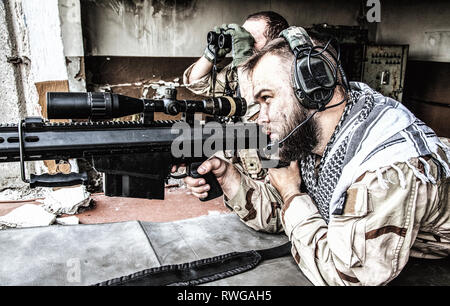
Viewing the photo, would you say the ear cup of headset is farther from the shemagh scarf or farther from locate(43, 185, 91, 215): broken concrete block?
locate(43, 185, 91, 215): broken concrete block

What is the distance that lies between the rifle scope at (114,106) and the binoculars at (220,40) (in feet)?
4.13

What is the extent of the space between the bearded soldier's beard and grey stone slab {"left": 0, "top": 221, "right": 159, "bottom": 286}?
0.84 m

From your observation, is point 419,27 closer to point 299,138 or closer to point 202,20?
point 202,20

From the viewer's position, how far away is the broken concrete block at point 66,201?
2.79 m

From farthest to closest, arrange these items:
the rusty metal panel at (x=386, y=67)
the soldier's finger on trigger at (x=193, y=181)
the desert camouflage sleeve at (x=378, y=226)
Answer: the rusty metal panel at (x=386, y=67), the soldier's finger on trigger at (x=193, y=181), the desert camouflage sleeve at (x=378, y=226)

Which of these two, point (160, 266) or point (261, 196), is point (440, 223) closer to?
point (261, 196)

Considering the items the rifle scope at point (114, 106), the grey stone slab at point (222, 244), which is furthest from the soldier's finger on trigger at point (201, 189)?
the rifle scope at point (114, 106)

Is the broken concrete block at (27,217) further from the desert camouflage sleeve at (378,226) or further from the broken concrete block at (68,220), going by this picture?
the desert camouflage sleeve at (378,226)

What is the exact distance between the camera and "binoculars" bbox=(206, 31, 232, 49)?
Result: 296cm

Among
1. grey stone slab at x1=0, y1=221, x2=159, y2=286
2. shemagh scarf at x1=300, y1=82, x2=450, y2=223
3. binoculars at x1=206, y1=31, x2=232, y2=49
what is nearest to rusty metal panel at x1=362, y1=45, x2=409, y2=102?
binoculars at x1=206, y1=31, x2=232, y2=49

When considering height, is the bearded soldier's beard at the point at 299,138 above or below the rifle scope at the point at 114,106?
below

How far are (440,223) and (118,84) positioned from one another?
2897 millimetres

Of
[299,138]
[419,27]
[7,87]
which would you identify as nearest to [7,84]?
[7,87]
